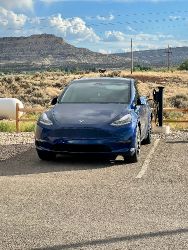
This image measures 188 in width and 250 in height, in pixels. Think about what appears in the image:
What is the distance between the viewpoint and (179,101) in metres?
56.3

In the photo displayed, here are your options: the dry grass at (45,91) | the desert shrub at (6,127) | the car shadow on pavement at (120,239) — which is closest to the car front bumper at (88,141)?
the car shadow on pavement at (120,239)

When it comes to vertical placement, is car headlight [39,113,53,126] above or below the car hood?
below

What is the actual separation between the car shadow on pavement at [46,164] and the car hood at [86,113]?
83 centimetres

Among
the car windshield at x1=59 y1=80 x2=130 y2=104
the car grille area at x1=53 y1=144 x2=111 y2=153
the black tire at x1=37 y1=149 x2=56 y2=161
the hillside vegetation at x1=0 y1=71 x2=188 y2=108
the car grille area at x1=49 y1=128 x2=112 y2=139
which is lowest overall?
the hillside vegetation at x1=0 y1=71 x2=188 y2=108

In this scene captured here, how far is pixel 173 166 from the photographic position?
451 inches

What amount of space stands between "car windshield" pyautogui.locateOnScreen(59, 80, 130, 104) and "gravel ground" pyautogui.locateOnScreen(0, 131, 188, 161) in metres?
1.81

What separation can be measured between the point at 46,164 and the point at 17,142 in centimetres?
453

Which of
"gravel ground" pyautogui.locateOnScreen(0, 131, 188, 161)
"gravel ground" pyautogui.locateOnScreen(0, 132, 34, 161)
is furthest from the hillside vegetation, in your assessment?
"gravel ground" pyautogui.locateOnScreen(0, 132, 34, 161)

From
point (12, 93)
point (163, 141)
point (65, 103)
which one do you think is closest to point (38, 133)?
point (65, 103)

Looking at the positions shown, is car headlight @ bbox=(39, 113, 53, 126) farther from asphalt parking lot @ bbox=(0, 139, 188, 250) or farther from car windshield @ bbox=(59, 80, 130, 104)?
car windshield @ bbox=(59, 80, 130, 104)

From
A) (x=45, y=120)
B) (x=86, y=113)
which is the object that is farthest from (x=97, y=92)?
(x=45, y=120)

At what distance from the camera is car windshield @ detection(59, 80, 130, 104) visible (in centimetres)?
Result: 1280

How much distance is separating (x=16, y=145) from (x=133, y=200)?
7.44m

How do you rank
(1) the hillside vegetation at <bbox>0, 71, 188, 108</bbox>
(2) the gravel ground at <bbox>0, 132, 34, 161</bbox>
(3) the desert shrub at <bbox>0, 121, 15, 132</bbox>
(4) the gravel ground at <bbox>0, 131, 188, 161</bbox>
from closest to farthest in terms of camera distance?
1. (2) the gravel ground at <bbox>0, 132, 34, 161</bbox>
2. (4) the gravel ground at <bbox>0, 131, 188, 161</bbox>
3. (3) the desert shrub at <bbox>0, 121, 15, 132</bbox>
4. (1) the hillside vegetation at <bbox>0, 71, 188, 108</bbox>
